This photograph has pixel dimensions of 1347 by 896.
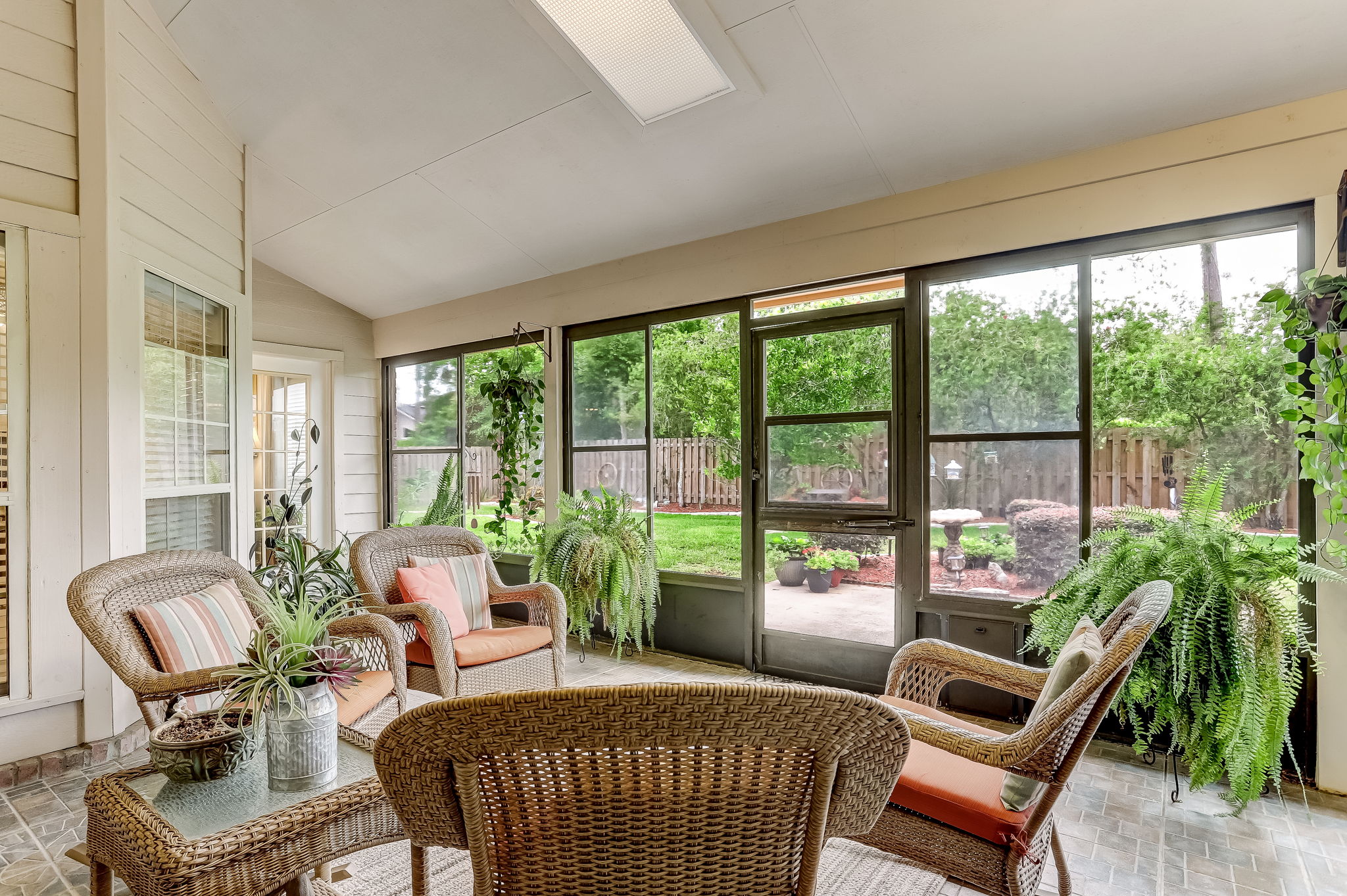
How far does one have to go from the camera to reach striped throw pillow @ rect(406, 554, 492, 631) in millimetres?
3104

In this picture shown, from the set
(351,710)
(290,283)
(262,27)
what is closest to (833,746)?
(351,710)

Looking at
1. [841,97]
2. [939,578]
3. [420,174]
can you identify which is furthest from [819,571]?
[420,174]

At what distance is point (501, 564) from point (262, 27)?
3369 mm

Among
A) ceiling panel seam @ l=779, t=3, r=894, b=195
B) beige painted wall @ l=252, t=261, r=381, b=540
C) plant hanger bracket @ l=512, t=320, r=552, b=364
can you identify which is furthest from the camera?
beige painted wall @ l=252, t=261, r=381, b=540

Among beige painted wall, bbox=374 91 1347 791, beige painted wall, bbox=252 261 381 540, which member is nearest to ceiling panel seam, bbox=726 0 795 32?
beige painted wall, bbox=374 91 1347 791

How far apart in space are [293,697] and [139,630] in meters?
0.95

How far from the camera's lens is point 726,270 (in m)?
3.72

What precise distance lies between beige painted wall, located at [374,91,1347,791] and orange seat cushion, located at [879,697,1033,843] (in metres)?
1.71

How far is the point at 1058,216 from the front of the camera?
111 inches

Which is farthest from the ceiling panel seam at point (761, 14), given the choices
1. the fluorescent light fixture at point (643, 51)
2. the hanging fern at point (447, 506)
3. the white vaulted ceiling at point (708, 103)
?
the hanging fern at point (447, 506)

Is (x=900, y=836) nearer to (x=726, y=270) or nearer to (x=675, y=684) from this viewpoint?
(x=675, y=684)

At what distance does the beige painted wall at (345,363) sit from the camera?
199 inches

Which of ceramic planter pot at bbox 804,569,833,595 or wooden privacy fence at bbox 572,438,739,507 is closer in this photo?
ceramic planter pot at bbox 804,569,833,595

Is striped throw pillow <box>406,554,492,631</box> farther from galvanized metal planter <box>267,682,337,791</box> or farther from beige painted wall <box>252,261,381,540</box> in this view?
beige painted wall <box>252,261,381,540</box>
